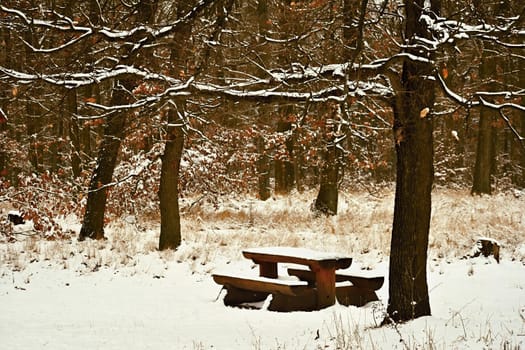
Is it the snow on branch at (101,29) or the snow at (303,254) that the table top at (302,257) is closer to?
the snow at (303,254)

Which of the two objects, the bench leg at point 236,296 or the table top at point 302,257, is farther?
the bench leg at point 236,296

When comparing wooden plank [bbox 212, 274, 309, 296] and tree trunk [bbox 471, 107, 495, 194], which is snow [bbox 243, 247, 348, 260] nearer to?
wooden plank [bbox 212, 274, 309, 296]

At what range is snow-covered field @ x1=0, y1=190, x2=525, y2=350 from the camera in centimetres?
699

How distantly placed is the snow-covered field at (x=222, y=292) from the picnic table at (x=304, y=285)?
295mm

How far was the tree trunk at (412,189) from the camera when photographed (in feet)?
23.2

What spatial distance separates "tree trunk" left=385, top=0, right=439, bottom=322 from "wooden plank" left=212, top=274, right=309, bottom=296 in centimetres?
191

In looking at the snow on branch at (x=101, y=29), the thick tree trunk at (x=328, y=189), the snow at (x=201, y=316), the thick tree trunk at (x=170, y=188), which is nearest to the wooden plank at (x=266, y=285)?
the snow at (x=201, y=316)

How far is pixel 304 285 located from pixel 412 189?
8.81ft

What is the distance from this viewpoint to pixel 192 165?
16.6 meters

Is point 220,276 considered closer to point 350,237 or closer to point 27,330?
point 27,330

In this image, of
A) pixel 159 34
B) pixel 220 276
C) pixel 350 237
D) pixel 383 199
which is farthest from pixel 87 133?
pixel 159 34

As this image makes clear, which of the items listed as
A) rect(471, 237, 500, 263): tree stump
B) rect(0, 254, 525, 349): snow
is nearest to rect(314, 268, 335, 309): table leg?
rect(0, 254, 525, 349): snow

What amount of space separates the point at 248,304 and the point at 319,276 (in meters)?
1.37

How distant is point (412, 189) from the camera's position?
7.14 meters
